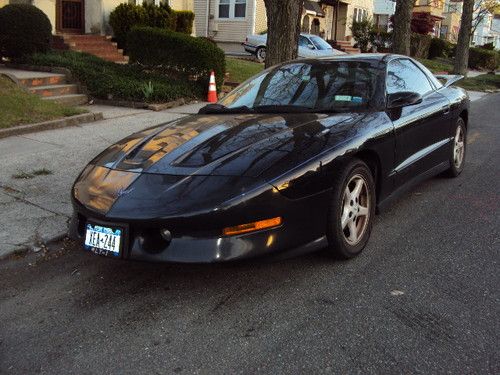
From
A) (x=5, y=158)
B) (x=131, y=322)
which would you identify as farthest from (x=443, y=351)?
(x=5, y=158)

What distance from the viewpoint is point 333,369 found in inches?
105

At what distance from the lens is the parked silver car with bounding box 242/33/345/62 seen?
2267 centimetres

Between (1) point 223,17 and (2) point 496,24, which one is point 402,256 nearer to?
(1) point 223,17

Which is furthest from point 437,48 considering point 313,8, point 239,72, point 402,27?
point 239,72

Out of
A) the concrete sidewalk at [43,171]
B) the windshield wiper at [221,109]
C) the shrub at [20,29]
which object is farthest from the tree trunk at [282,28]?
the shrub at [20,29]

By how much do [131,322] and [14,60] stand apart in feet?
35.4

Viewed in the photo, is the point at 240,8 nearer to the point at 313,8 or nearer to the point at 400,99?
the point at 313,8

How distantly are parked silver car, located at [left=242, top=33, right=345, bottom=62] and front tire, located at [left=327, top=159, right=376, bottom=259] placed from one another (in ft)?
58.8

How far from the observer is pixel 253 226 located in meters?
3.21

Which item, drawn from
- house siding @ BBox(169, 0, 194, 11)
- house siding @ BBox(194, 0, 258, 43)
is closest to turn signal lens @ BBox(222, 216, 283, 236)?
house siding @ BBox(169, 0, 194, 11)

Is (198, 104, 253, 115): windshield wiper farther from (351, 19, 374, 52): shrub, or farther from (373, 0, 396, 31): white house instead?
(373, 0, 396, 31): white house

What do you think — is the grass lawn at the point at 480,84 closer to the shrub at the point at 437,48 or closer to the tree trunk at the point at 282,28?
the tree trunk at the point at 282,28

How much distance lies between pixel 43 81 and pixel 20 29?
6.57 ft

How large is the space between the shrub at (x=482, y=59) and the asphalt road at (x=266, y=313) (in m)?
35.8
